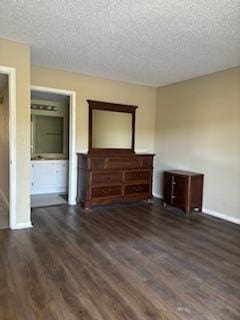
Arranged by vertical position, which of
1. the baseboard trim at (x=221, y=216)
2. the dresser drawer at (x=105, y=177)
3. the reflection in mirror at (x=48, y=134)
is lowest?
the baseboard trim at (x=221, y=216)

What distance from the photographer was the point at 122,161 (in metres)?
4.61

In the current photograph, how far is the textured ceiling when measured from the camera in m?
2.28

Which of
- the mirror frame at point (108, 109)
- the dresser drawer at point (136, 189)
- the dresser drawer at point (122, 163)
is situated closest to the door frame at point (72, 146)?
the mirror frame at point (108, 109)

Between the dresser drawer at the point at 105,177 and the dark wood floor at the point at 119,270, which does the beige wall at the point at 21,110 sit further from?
the dresser drawer at the point at 105,177

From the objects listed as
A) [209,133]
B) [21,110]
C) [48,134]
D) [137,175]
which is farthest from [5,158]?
[209,133]

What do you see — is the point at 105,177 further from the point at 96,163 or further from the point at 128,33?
the point at 128,33

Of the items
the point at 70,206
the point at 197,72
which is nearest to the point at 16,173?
the point at 70,206

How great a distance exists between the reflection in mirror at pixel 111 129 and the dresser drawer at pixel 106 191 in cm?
87

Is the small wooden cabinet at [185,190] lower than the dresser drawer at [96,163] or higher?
lower

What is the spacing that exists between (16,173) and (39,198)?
189 centimetres

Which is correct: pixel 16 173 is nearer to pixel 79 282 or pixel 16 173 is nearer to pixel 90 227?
pixel 90 227

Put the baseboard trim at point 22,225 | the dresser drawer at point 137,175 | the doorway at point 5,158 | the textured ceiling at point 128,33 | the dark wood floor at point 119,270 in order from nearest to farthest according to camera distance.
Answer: the dark wood floor at point 119,270, the textured ceiling at point 128,33, the baseboard trim at point 22,225, the doorway at point 5,158, the dresser drawer at point 137,175

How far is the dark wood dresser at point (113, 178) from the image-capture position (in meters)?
4.34

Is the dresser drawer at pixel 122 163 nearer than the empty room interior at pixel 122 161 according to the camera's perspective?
No
